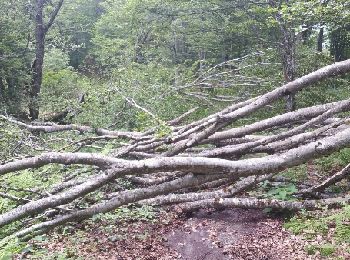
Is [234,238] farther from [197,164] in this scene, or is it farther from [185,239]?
[197,164]

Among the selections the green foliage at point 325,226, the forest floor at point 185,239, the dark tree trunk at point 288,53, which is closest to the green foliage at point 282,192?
the forest floor at point 185,239

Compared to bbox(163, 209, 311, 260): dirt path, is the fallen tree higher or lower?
higher

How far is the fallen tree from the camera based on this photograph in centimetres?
408

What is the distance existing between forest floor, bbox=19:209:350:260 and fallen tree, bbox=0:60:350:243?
277 millimetres

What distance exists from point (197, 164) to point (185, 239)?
2.36 metres

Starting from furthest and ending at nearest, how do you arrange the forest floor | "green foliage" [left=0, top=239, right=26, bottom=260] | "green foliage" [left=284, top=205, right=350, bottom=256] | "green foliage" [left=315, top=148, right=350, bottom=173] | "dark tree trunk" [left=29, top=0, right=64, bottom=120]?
1. "dark tree trunk" [left=29, top=0, right=64, bottom=120]
2. "green foliage" [left=315, top=148, right=350, bottom=173]
3. the forest floor
4. "green foliage" [left=284, top=205, right=350, bottom=256]
5. "green foliage" [left=0, top=239, right=26, bottom=260]

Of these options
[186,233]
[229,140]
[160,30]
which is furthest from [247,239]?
[160,30]

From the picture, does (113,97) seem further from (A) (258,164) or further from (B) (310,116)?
(A) (258,164)

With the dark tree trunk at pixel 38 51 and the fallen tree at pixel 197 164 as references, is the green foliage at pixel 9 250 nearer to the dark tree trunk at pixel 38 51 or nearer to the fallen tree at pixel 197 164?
the fallen tree at pixel 197 164

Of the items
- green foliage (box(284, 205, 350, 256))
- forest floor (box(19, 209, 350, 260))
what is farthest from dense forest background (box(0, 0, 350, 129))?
green foliage (box(284, 205, 350, 256))

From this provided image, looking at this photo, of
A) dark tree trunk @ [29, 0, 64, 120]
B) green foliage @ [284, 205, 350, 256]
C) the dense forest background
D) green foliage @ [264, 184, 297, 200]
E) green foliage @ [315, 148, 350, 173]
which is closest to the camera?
green foliage @ [284, 205, 350, 256]

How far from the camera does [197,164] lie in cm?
405

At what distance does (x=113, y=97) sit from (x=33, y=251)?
639cm

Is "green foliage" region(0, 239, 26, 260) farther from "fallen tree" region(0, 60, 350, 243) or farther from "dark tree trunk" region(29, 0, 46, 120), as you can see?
"dark tree trunk" region(29, 0, 46, 120)
